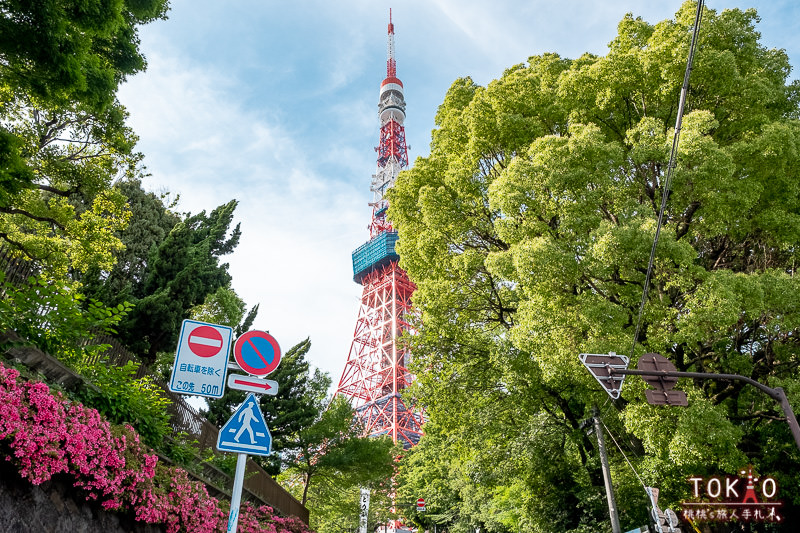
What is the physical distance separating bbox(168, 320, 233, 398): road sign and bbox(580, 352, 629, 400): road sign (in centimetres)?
519

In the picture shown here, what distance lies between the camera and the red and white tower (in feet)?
166

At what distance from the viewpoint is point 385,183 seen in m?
65.8

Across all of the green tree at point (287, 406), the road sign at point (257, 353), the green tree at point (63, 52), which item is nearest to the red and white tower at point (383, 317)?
the green tree at point (287, 406)

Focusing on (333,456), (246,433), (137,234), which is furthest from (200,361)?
(137,234)

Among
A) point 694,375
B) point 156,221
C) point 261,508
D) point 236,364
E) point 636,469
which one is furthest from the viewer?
point 156,221

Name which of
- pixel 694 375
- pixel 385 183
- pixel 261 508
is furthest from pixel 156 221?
pixel 385 183

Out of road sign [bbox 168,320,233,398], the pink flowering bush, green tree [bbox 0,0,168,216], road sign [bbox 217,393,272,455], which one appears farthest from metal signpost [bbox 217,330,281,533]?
green tree [bbox 0,0,168,216]

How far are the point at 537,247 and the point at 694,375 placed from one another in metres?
3.31

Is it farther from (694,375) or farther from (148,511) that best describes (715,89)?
(148,511)

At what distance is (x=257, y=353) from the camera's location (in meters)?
4.30

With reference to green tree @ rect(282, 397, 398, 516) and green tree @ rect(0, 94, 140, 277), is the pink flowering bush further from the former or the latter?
green tree @ rect(282, 397, 398, 516)

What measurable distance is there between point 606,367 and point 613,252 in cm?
225

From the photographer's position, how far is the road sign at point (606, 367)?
710 cm

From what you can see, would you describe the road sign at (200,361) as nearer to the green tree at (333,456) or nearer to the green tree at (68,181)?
the green tree at (68,181)
